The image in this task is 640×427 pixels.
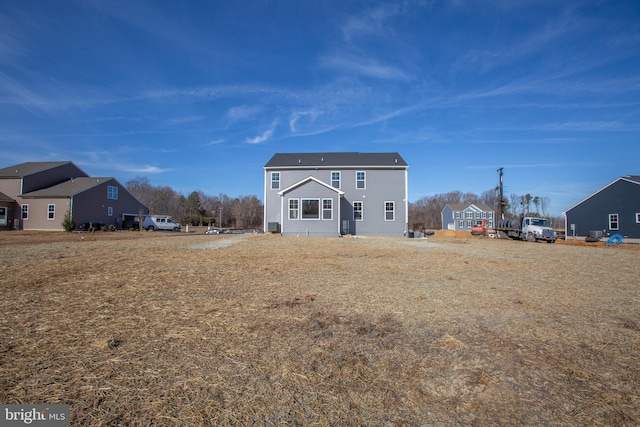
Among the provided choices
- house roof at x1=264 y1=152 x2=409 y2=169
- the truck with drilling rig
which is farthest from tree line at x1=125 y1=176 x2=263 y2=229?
the truck with drilling rig

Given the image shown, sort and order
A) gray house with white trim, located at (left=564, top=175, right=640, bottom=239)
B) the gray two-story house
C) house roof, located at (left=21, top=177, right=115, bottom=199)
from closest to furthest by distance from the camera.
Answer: the gray two-story house, gray house with white trim, located at (left=564, top=175, right=640, bottom=239), house roof, located at (left=21, top=177, right=115, bottom=199)

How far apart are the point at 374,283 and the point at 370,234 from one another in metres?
21.4

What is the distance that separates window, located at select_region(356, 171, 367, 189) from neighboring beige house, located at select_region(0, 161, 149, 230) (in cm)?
2839

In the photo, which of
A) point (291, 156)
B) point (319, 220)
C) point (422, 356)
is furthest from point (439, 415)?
point (291, 156)

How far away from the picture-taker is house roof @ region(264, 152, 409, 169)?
2859 centimetres

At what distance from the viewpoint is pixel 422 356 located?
3.06 m

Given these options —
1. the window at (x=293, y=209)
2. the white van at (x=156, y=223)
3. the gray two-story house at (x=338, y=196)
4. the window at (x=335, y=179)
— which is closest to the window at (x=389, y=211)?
the gray two-story house at (x=338, y=196)

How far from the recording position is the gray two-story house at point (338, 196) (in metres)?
25.1

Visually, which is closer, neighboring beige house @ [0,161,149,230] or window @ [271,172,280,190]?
window @ [271,172,280,190]

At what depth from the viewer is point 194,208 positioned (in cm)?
6228

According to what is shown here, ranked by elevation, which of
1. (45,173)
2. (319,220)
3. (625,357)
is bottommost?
(625,357)

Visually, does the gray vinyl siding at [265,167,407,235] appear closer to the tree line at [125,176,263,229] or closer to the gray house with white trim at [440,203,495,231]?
the tree line at [125,176,263,229]

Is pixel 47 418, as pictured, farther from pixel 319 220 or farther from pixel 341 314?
pixel 319 220

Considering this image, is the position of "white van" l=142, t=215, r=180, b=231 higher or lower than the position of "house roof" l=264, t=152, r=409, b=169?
lower
